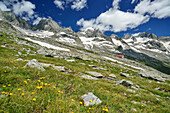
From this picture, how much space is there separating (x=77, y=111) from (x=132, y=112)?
3697mm

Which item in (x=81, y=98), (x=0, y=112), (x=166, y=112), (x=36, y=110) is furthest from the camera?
(x=166, y=112)

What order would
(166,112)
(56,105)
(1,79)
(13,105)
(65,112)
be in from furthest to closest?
(166,112) < (1,79) < (56,105) < (65,112) < (13,105)

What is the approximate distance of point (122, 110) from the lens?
203 inches

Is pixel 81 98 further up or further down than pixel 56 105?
further down

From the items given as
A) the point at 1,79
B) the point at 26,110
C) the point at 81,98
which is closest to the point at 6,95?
the point at 26,110

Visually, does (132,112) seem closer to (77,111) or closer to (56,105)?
(77,111)

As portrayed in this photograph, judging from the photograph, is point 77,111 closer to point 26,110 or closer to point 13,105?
point 26,110

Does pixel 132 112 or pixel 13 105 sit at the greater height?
pixel 13 105

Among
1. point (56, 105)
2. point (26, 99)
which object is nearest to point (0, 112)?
point (26, 99)

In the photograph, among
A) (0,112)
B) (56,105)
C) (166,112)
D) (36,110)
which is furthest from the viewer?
(166,112)

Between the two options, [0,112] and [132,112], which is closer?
[0,112]

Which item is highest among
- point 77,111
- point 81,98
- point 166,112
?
point 77,111

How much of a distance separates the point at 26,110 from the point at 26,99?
59 centimetres

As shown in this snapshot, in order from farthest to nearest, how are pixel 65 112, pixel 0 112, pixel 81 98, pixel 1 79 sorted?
pixel 81 98
pixel 1 79
pixel 65 112
pixel 0 112
